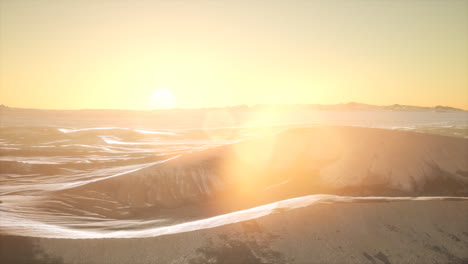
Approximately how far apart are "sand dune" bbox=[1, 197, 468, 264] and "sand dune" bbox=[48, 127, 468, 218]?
297 cm

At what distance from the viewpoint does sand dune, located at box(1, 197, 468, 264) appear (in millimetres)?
2811

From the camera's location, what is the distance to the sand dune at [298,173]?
6.80 meters

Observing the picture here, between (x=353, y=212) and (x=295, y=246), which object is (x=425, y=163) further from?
(x=295, y=246)

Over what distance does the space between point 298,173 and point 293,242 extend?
5209mm

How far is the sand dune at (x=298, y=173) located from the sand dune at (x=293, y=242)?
117 inches

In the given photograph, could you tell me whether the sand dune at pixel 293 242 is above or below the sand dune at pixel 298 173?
above

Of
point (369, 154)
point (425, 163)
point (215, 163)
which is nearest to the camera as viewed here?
point (425, 163)

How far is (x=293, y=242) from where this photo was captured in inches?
119

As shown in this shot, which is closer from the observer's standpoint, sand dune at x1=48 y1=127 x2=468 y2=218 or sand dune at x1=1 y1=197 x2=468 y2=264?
sand dune at x1=1 y1=197 x2=468 y2=264

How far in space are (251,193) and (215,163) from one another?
1581 mm

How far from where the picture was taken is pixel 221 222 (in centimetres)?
343

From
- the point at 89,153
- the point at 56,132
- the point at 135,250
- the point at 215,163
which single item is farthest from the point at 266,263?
the point at 56,132

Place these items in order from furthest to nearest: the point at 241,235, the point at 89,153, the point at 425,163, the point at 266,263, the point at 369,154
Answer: the point at 89,153 → the point at 369,154 → the point at 425,163 → the point at 241,235 → the point at 266,263

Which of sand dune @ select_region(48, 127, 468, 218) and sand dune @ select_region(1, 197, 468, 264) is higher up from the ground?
sand dune @ select_region(1, 197, 468, 264)
